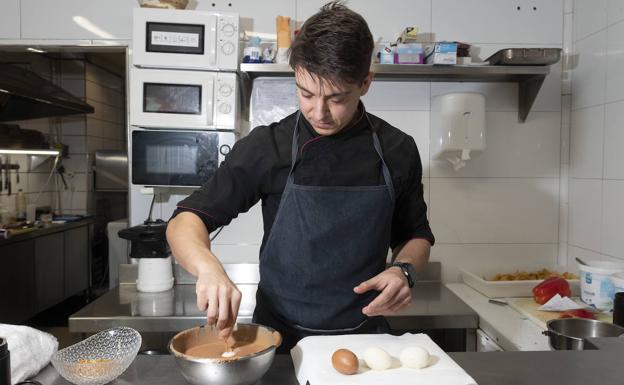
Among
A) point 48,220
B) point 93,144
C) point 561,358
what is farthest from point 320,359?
point 93,144

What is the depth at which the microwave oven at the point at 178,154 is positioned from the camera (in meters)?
2.18

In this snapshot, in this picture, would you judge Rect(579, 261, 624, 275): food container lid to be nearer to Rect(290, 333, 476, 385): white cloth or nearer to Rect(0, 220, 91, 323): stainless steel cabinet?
Rect(290, 333, 476, 385): white cloth

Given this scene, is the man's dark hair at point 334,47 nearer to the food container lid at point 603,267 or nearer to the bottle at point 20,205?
the food container lid at point 603,267

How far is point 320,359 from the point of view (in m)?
0.89

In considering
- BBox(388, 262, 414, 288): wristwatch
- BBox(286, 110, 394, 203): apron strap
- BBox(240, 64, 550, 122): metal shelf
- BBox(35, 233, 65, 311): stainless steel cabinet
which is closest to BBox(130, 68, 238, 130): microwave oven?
BBox(240, 64, 550, 122): metal shelf

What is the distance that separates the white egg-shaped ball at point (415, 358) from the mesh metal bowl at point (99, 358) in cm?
51

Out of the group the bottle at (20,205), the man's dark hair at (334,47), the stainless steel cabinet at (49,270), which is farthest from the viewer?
the bottle at (20,205)

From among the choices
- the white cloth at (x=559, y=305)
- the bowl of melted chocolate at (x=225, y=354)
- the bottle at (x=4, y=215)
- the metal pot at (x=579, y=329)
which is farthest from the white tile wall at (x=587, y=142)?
the bottle at (x=4, y=215)

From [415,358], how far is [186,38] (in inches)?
69.4

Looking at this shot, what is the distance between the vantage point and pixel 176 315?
73.6 inches

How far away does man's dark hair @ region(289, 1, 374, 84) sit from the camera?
41.8 inches

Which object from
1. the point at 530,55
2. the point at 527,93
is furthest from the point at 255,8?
the point at 527,93

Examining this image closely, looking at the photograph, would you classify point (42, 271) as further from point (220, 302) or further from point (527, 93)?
point (527, 93)

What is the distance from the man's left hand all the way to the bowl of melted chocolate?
0.25 meters
